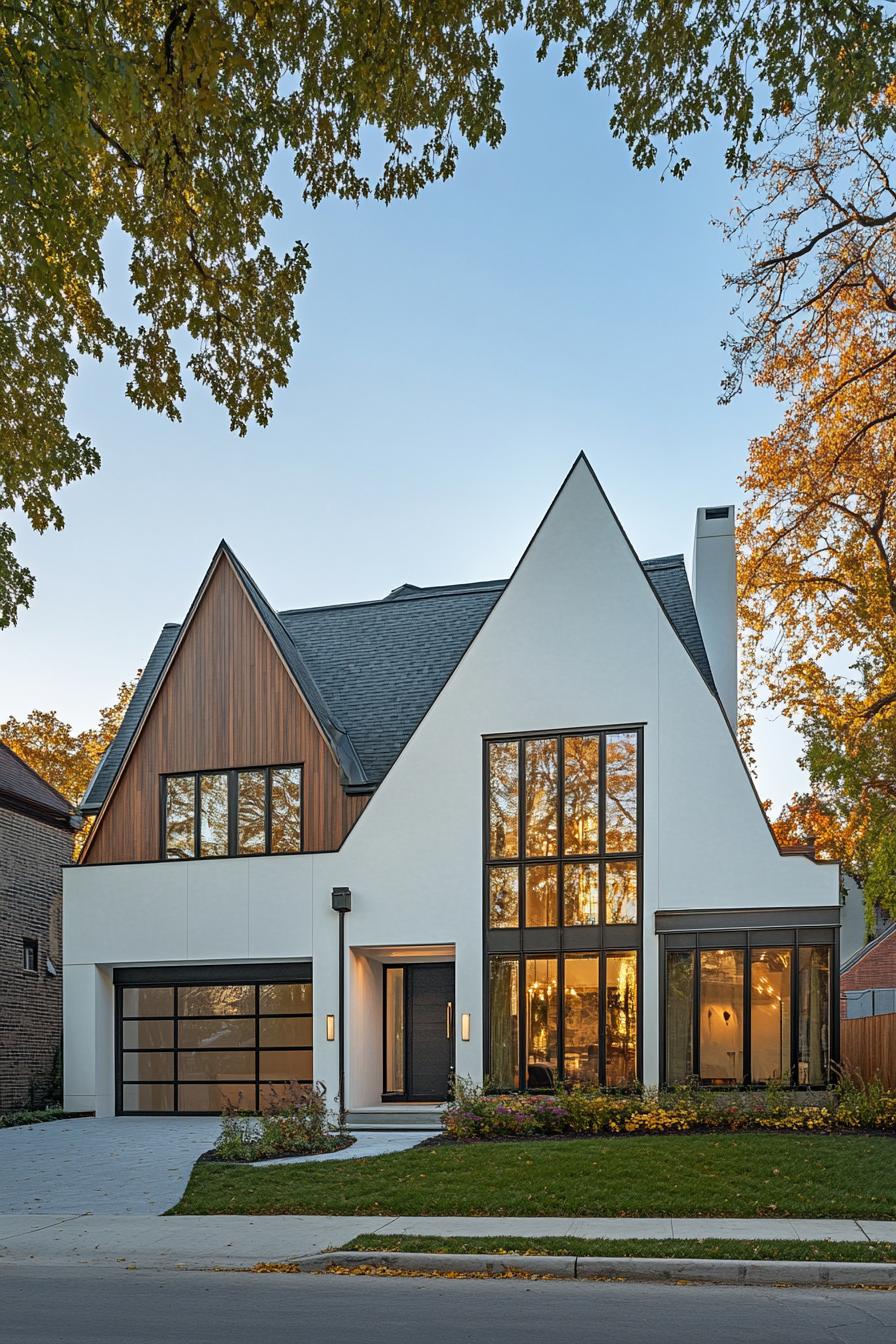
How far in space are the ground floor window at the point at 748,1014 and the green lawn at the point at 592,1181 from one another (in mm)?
3755

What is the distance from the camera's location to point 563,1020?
21594 mm

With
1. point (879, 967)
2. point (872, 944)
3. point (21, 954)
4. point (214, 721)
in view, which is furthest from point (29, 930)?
point (872, 944)

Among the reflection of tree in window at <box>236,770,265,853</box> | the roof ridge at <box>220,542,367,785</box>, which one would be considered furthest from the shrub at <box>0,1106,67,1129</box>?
the roof ridge at <box>220,542,367,785</box>

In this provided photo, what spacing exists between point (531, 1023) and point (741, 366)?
11.1m

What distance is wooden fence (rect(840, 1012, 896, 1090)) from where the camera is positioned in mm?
18734

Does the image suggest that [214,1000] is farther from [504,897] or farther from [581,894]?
[581,894]

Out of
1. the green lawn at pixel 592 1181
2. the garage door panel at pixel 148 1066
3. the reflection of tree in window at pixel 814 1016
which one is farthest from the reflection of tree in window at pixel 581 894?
the garage door panel at pixel 148 1066

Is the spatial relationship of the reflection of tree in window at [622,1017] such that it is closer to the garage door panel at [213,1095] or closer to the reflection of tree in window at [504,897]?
the reflection of tree in window at [504,897]

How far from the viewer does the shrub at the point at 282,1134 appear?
55.0 ft

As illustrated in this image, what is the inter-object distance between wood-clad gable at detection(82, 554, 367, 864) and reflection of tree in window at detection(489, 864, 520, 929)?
4208 mm

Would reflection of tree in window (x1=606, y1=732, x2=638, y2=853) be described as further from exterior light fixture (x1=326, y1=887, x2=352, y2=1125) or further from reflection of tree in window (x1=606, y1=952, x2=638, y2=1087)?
exterior light fixture (x1=326, y1=887, x2=352, y2=1125)

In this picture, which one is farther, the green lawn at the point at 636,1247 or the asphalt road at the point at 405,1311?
the green lawn at the point at 636,1247

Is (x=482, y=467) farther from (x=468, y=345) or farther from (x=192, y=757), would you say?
(x=192, y=757)

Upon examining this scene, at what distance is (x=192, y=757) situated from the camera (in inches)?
1011
